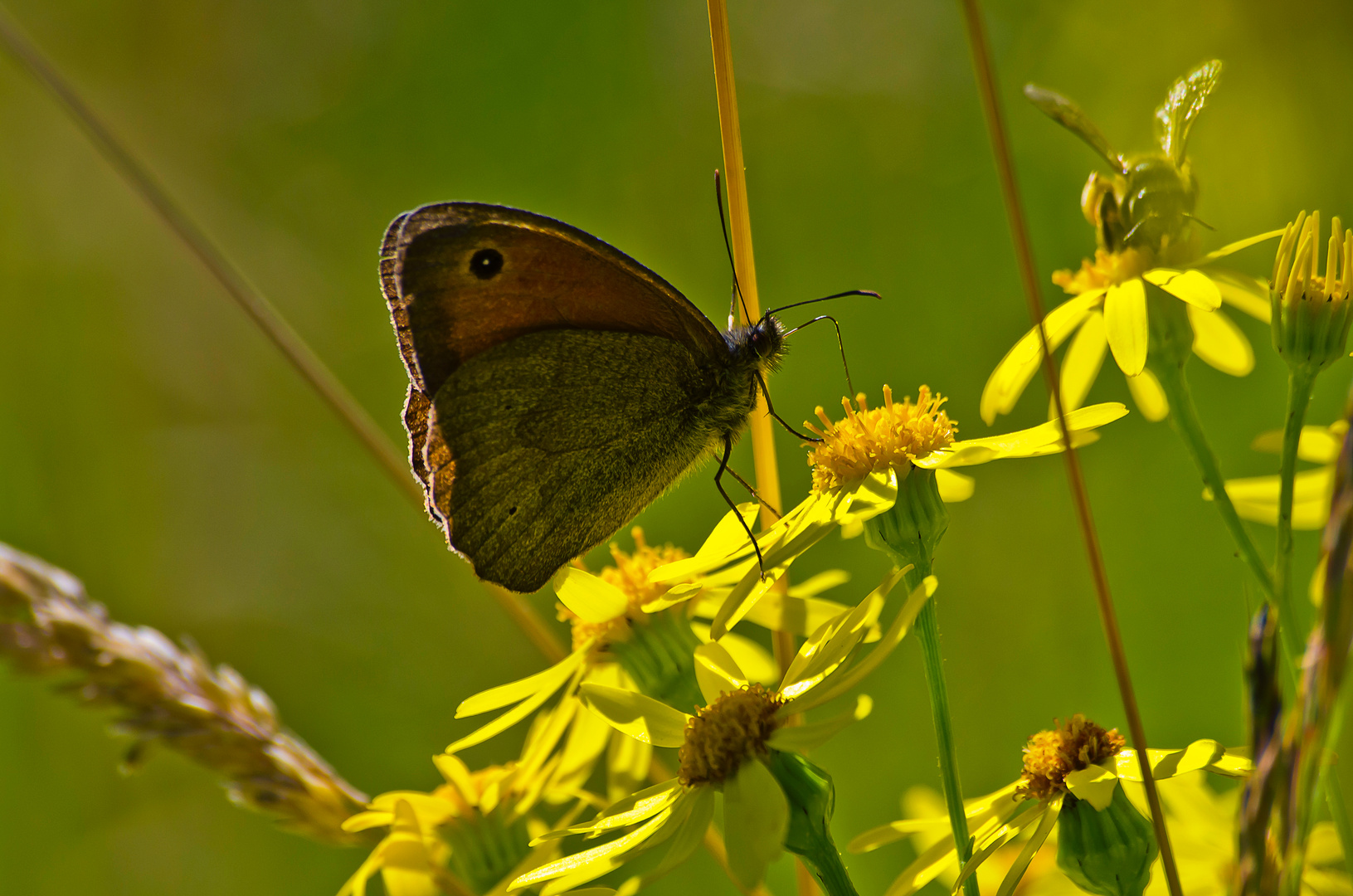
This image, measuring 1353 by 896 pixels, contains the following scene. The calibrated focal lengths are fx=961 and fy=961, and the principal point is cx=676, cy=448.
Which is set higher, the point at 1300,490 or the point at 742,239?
the point at 742,239

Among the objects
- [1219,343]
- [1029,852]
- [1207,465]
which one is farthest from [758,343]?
[1029,852]

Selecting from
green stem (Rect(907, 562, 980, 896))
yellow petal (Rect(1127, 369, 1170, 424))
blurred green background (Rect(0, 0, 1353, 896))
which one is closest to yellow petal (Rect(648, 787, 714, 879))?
green stem (Rect(907, 562, 980, 896))

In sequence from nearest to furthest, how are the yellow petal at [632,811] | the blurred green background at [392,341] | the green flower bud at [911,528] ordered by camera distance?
the yellow petal at [632,811]
the green flower bud at [911,528]
the blurred green background at [392,341]

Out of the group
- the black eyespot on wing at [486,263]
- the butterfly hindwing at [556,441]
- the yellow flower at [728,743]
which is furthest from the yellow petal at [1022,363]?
the black eyespot on wing at [486,263]

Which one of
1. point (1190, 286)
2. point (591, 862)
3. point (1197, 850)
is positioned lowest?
point (1197, 850)

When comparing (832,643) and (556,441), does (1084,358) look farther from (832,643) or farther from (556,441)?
(556,441)

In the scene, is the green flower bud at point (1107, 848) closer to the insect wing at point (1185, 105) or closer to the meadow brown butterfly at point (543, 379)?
the insect wing at point (1185, 105)

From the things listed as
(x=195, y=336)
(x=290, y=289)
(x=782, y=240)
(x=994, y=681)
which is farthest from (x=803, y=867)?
(x=195, y=336)
